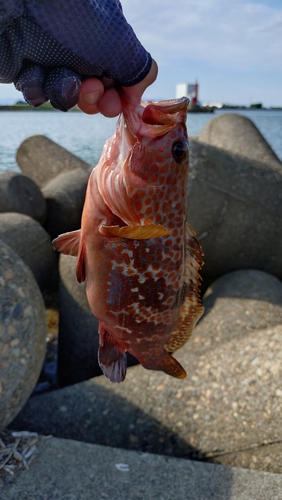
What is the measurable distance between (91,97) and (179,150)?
1.62 feet

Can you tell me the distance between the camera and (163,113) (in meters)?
1.92

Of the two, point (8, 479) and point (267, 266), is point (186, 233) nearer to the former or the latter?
point (8, 479)

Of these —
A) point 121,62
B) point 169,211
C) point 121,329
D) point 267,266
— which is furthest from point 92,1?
point 267,266

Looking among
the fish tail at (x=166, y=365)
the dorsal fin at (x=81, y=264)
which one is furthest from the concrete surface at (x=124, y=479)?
the dorsal fin at (x=81, y=264)

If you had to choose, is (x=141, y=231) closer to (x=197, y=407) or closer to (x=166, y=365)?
(x=166, y=365)

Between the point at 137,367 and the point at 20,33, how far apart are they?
3.26 meters

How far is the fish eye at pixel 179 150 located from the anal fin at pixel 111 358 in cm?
94

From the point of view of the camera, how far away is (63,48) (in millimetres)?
1658

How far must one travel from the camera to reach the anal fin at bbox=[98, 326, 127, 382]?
2.30 m

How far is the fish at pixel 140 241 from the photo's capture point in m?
2.01

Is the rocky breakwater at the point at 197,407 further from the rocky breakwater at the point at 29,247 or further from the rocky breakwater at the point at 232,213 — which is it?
the rocky breakwater at the point at 232,213

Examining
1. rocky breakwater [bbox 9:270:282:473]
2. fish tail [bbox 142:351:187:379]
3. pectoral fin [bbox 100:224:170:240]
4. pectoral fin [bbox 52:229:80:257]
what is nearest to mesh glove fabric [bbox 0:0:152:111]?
pectoral fin [bbox 100:224:170:240]

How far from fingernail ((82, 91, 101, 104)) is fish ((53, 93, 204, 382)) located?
5.5 inches

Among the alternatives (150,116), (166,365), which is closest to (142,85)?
(150,116)
